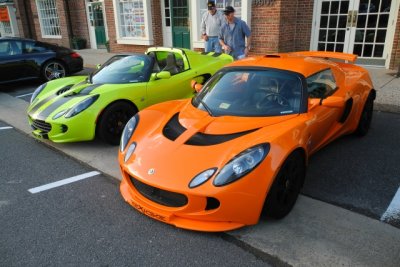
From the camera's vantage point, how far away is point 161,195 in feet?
9.72

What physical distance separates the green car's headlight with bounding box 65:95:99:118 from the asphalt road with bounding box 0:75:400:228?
2.96 m

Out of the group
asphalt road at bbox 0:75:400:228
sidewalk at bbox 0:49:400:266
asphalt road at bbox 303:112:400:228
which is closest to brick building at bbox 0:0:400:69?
asphalt road at bbox 0:75:400:228

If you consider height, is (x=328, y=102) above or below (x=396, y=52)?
above

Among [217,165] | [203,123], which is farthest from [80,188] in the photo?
[217,165]

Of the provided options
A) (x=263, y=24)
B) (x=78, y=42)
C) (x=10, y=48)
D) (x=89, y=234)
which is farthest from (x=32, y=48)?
(x=89, y=234)

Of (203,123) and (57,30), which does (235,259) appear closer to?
(203,123)

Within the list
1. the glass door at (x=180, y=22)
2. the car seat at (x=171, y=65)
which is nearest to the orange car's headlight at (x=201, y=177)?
the car seat at (x=171, y=65)

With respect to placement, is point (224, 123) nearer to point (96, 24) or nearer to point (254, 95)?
point (254, 95)

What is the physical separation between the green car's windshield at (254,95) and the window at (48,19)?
53.7 feet

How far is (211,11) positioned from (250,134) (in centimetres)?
559

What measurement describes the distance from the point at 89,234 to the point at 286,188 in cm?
174

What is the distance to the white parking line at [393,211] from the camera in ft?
10.3

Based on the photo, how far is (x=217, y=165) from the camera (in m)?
2.83

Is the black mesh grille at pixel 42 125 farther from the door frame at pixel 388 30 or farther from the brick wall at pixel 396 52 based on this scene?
the brick wall at pixel 396 52
